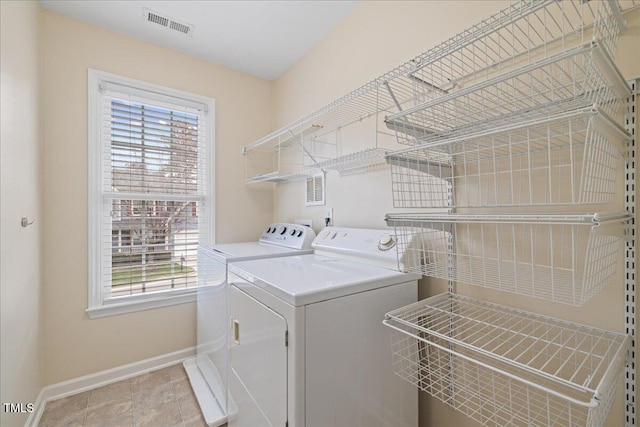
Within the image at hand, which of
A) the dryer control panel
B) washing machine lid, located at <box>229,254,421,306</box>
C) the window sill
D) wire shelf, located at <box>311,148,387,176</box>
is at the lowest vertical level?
the window sill

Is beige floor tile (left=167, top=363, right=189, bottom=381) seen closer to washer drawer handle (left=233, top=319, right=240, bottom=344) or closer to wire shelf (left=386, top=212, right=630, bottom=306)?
washer drawer handle (left=233, top=319, right=240, bottom=344)

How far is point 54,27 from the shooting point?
1967 mm

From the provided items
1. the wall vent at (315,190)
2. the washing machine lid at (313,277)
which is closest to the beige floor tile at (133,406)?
the washing machine lid at (313,277)

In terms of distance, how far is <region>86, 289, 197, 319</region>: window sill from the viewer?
82.8 inches

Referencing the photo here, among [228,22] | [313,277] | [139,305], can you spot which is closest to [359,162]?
[313,277]

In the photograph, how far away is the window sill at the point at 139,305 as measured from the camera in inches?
82.8

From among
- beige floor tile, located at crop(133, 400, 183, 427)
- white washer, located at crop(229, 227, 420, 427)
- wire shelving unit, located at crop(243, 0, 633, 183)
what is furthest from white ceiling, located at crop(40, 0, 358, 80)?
beige floor tile, located at crop(133, 400, 183, 427)

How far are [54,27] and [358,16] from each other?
2071 mm

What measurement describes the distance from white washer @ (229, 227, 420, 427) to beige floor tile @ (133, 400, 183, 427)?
565mm

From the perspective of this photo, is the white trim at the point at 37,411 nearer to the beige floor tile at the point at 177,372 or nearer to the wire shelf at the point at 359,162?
the beige floor tile at the point at 177,372

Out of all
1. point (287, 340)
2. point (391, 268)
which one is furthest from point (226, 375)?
point (391, 268)

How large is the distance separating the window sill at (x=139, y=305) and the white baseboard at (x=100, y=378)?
404mm

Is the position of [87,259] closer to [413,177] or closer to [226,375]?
[226,375]

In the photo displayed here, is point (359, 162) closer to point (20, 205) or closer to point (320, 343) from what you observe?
point (320, 343)
